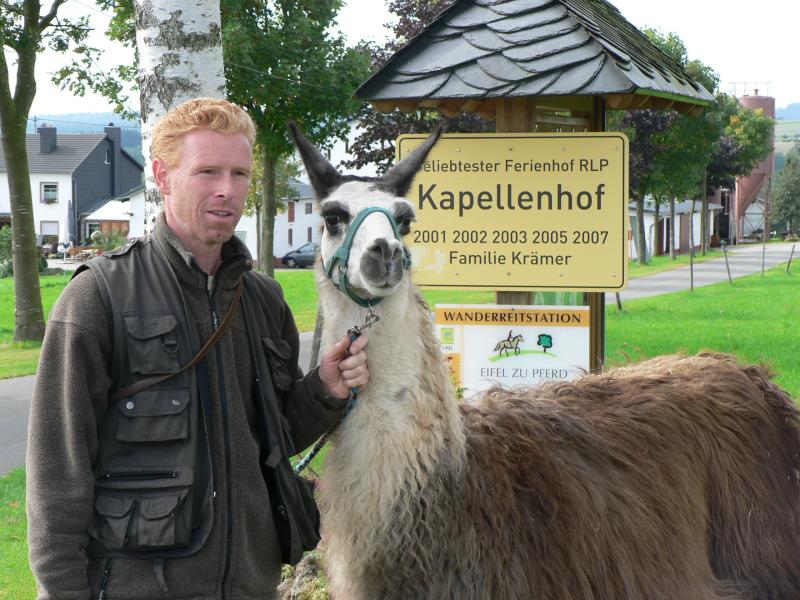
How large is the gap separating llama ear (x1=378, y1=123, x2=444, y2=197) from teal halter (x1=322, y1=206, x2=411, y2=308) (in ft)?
0.60

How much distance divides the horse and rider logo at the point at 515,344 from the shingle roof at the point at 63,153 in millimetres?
77808

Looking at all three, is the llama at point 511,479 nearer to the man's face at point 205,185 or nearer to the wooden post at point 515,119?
the man's face at point 205,185

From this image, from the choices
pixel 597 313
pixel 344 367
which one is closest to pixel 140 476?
pixel 344 367

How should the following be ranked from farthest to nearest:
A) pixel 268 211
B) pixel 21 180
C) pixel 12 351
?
pixel 268 211
pixel 21 180
pixel 12 351

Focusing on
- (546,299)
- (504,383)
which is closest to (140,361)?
(504,383)

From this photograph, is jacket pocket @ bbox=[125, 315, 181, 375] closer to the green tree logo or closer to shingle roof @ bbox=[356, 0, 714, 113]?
shingle roof @ bbox=[356, 0, 714, 113]

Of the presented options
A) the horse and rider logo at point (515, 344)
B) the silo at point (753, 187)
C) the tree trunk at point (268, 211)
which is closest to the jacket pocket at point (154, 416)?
the horse and rider logo at point (515, 344)

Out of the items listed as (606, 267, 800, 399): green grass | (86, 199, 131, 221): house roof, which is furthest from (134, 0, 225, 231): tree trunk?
(86, 199, 131, 221): house roof

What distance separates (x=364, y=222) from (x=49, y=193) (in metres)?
81.1

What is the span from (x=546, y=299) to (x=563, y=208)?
0.81 metres

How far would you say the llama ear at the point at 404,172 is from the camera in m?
3.09

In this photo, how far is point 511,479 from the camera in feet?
10.8

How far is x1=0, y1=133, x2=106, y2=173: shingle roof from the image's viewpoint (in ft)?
259

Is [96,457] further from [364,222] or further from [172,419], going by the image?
[364,222]
